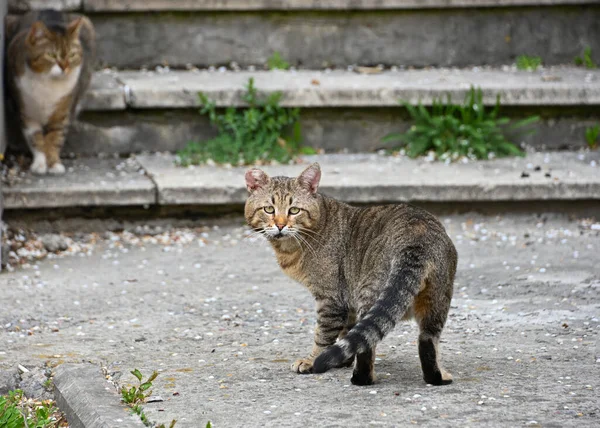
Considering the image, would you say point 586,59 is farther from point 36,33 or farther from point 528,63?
point 36,33

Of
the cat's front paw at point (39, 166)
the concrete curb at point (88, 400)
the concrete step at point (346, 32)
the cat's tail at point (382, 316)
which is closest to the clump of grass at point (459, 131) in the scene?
the concrete step at point (346, 32)

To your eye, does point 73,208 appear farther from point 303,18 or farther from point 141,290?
point 303,18

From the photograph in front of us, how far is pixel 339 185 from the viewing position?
21.0ft

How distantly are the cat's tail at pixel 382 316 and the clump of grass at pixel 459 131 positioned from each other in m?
3.39

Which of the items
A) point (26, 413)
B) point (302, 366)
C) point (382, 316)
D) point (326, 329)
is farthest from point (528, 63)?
point (26, 413)

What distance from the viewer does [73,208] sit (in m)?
6.39

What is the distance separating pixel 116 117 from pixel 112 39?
37.4 inches

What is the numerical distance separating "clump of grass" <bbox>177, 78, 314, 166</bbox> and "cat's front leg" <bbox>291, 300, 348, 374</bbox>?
281 cm

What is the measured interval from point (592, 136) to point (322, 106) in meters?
2.01

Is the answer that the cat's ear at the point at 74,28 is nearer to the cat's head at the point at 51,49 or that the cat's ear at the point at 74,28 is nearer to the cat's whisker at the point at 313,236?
the cat's head at the point at 51,49

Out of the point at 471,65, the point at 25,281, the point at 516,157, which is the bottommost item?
the point at 25,281

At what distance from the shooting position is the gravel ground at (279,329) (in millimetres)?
3633

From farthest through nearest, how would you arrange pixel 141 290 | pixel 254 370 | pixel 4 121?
pixel 4 121, pixel 141 290, pixel 254 370

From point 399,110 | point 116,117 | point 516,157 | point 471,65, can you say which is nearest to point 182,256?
point 116,117
